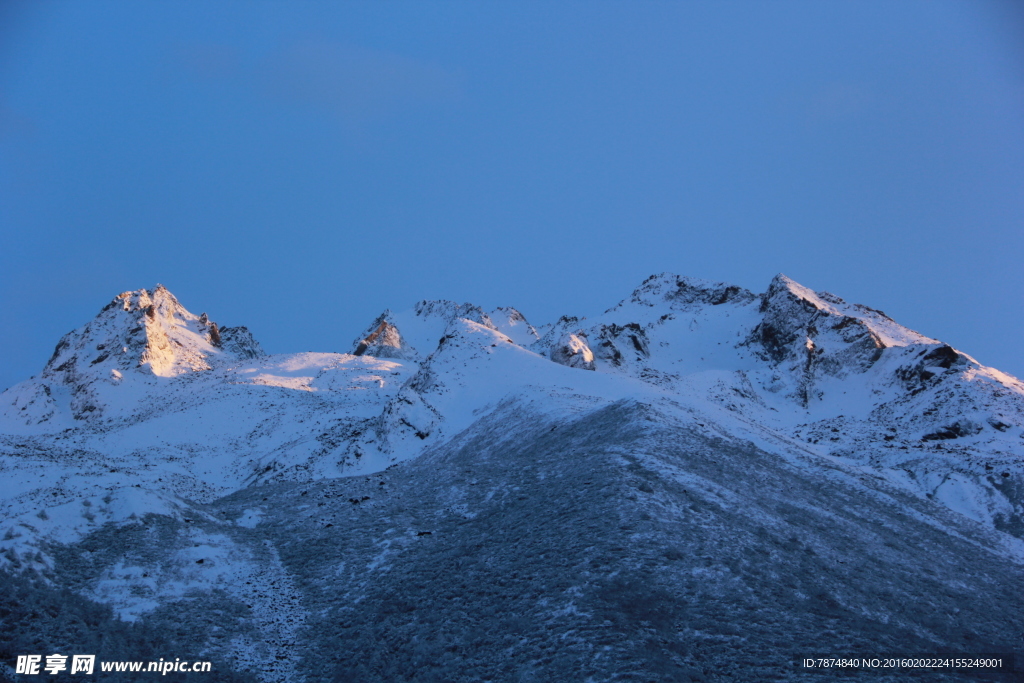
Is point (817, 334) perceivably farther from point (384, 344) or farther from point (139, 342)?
point (139, 342)

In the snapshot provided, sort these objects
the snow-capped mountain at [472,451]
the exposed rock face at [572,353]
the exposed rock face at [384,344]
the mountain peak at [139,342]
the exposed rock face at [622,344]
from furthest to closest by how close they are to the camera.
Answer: the exposed rock face at [384,344]
the exposed rock face at [622,344]
the mountain peak at [139,342]
the exposed rock face at [572,353]
the snow-capped mountain at [472,451]

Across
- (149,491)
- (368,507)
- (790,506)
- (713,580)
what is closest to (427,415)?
(368,507)

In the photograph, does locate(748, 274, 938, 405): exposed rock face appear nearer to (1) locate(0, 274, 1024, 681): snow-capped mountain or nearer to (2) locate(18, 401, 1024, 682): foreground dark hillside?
(1) locate(0, 274, 1024, 681): snow-capped mountain

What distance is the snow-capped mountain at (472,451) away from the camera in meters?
20.2

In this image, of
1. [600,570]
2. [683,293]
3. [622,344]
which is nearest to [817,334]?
[622,344]

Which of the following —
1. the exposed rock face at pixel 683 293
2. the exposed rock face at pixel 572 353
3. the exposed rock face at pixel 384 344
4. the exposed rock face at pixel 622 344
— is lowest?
the exposed rock face at pixel 572 353

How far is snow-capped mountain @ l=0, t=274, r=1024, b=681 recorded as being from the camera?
2020 cm

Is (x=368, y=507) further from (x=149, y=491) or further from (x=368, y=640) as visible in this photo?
(x=368, y=640)

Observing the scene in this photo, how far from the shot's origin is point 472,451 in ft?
118

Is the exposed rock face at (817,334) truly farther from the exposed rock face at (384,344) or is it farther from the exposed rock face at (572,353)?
the exposed rock face at (384,344)

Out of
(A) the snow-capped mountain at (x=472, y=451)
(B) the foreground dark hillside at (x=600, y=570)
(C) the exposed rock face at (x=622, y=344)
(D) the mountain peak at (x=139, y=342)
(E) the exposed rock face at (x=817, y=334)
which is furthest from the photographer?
(C) the exposed rock face at (x=622, y=344)

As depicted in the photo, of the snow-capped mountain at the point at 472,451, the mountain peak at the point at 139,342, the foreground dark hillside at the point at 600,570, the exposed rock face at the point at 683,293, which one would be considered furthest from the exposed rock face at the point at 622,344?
the foreground dark hillside at the point at 600,570

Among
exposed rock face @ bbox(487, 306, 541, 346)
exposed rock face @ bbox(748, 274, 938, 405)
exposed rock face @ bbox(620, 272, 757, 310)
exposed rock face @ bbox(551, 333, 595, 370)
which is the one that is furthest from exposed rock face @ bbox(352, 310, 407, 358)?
exposed rock face @ bbox(748, 274, 938, 405)

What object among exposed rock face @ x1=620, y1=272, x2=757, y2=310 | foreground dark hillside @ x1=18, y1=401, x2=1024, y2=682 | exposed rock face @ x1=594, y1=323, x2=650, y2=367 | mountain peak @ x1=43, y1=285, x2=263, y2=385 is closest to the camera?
foreground dark hillside @ x1=18, y1=401, x2=1024, y2=682
